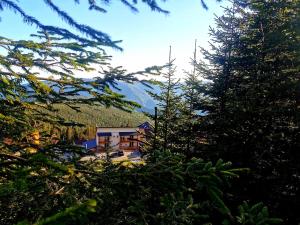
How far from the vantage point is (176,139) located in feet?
56.7

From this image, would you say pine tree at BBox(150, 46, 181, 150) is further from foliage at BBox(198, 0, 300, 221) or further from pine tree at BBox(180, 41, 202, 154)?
foliage at BBox(198, 0, 300, 221)

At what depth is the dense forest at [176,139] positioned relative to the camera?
3938 mm

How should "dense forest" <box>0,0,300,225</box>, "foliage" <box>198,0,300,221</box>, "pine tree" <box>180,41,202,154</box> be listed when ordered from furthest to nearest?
"pine tree" <box>180,41,202,154</box>, "foliage" <box>198,0,300,221</box>, "dense forest" <box>0,0,300,225</box>

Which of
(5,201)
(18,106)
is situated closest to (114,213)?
(5,201)

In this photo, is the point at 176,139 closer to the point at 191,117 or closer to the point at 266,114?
the point at 191,117

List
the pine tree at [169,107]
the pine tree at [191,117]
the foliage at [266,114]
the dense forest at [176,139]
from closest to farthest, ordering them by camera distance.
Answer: the dense forest at [176,139] → the foliage at [266,114] → the pine tree at [191,117] → the pine tree at [169,107]

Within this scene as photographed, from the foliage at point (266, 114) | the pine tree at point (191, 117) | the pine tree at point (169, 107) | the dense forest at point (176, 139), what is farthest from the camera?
the pine tree at point (169, 107)

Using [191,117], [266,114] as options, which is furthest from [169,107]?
[266,114]

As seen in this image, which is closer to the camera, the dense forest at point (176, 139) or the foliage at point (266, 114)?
the dense forest at point (176, 139)

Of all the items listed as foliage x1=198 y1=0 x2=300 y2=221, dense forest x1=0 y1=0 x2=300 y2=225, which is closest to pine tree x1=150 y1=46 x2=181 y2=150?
dense forest x1=0 y1=0 x2=300 y2=225

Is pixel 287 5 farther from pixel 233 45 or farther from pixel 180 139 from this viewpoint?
pixel 180 139

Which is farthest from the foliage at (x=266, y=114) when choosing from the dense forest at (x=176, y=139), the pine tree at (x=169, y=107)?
the pine tree at (x=169, y=107)

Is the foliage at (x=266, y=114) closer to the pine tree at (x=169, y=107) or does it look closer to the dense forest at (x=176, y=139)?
the dense forest at (x=176, y=139)

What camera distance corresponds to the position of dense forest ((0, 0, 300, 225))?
12.9 ft
